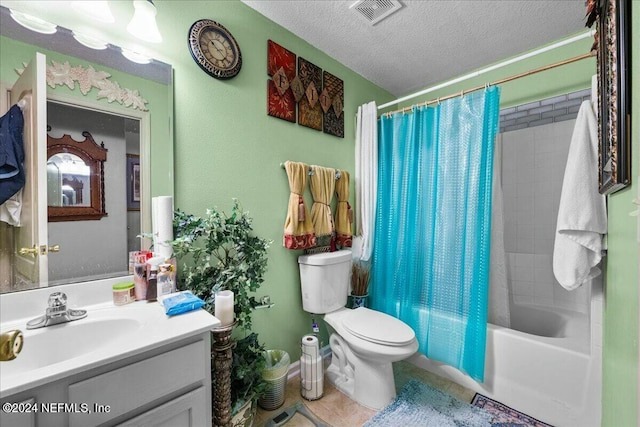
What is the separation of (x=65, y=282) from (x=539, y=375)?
2366 mm

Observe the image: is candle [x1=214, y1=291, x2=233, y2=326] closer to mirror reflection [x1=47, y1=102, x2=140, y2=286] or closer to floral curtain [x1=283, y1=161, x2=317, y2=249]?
mirror reflection [x1=47, y1=102, x2=140, y2=286]

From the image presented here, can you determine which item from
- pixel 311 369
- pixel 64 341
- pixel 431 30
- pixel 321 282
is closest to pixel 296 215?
pixel 321 282

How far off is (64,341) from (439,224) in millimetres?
1940

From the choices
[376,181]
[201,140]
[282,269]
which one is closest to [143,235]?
[201,140]

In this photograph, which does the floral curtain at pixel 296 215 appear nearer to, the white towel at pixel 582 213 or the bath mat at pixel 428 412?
the bath mat at pixel 428 412

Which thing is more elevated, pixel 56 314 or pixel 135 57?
pixel 135 57

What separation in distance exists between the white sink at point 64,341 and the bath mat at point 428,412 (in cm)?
132

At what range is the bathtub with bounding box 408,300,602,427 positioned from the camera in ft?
4.26

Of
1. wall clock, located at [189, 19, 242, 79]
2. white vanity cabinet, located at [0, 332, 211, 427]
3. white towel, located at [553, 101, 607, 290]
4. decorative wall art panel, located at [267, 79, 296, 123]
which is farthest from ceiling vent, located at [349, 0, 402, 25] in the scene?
white vanity cabinet, located at [0, 332, 211, 427]

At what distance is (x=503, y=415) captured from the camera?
146 cm

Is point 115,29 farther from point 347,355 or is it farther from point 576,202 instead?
point 576,202

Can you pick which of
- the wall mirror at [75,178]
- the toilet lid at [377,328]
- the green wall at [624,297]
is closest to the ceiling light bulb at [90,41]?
the wall mirror at [75,178]

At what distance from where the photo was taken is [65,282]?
101cm

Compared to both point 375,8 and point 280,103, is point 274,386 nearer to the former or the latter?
point 280,103
